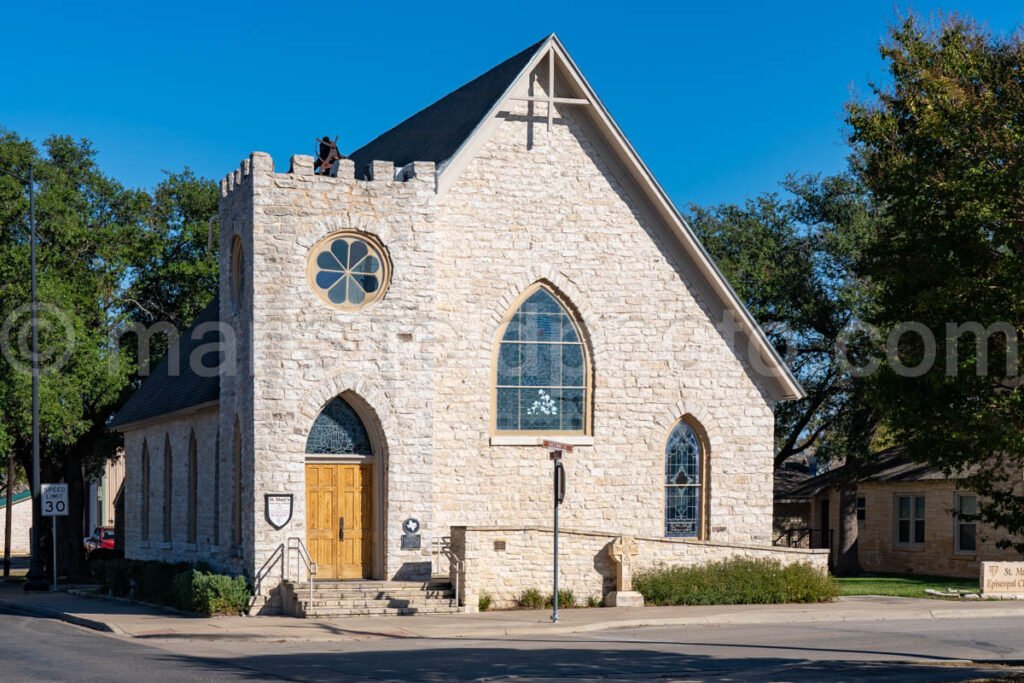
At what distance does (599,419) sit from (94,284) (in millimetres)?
18210

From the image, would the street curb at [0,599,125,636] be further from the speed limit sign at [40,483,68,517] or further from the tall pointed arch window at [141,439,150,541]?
the tall pointed arch window at [141,439,150,541]

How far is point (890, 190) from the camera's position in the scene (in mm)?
15836

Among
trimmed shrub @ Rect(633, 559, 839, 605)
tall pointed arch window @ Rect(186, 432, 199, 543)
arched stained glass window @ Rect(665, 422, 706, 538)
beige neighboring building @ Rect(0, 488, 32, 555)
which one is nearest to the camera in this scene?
trimmed shrub @ Rect(633, 559, 839, 605)

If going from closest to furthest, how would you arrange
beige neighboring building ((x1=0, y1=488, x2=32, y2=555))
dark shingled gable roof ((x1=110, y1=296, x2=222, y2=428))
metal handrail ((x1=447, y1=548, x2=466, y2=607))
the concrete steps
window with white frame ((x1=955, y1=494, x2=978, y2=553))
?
the concrete steps, metal handrail ((x1=447, y1=548, x2=466, y2=607)), dark shingled gable roof ((x1=110, y1=296, x2=222, y2=428)), window with white frame ((x1=955, y1=494, x2=978, y2=553)), beige neighboring building ((x1=0, y1=488, x2=32, y2=555))

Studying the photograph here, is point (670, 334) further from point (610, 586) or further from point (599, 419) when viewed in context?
point (610, 586)

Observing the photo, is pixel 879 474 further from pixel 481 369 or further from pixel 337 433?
pixel 337 433

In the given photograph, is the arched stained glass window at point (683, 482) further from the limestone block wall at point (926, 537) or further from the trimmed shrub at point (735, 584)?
the limestone block wall at point (926, 537)

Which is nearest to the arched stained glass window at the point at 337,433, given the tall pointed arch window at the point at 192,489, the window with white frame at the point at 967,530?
the tall pointed arch window at the point at 192,489

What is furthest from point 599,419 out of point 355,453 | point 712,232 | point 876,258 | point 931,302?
point 712,232

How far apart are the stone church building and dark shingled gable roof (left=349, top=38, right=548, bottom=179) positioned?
12 cm

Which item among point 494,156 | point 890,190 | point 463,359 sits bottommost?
point 463,359

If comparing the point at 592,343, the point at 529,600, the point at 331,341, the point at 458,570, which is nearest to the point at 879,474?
the point at 592,343

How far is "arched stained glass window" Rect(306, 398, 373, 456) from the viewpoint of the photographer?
24.3m

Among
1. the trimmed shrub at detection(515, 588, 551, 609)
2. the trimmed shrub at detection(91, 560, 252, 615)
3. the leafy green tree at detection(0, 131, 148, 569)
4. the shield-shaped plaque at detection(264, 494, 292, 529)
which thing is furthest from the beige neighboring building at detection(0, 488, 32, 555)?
the trimmed shrub at detection(515, 588, 551, 609)
